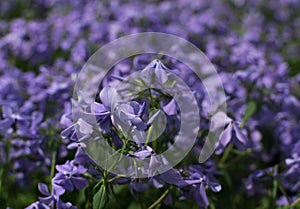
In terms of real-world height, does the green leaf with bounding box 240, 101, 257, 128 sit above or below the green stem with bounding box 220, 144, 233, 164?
above

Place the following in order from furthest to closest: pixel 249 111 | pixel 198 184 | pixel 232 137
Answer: pixel 249 111
pixel 232 137
pixel 198 184

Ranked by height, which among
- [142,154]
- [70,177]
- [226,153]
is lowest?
[226,153]

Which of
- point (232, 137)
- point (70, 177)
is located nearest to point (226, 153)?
point (232, 137)

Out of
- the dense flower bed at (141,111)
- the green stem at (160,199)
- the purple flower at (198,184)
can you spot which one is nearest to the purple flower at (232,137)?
the dense flower bed at (141,111)

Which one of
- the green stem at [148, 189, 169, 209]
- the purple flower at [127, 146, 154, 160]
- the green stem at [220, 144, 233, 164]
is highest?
the purple flower at [127, 146, 154, 160]

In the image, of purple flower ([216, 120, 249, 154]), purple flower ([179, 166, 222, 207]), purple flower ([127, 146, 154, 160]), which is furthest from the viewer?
purple flower ([216, 120, 249, 154])

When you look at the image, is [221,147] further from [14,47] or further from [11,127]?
[14,47]

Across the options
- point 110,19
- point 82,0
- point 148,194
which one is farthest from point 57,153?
point 82,0

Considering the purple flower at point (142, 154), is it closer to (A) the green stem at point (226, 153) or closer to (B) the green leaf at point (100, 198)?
(B) the green leaf at point (100, 198)

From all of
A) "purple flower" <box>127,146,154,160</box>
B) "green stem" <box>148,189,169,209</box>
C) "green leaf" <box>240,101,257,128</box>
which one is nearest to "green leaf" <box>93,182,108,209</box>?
"purple flower" <box>127,146,154,160</box>

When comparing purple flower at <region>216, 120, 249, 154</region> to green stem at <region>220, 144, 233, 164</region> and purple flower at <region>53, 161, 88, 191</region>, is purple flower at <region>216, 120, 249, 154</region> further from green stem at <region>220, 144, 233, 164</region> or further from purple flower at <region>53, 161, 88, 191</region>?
purple flower at <region>53, 161, 88, 191</region>

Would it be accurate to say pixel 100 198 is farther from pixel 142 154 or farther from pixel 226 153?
pixel 226 153
